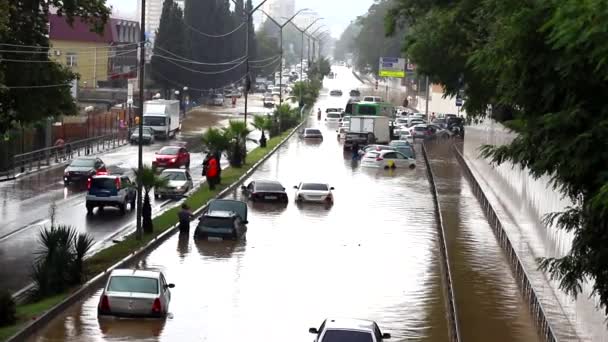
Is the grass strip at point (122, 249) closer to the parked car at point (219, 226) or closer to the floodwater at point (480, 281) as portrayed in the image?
the parked car at point (219, 226)

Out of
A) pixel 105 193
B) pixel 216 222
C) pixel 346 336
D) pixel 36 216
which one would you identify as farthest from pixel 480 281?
pixel 36 216

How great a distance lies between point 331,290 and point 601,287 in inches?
652

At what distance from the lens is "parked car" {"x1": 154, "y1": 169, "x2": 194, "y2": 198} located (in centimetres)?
5325

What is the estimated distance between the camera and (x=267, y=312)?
95.1 ft

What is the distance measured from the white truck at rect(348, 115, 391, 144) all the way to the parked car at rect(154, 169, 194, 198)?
32.1 meters

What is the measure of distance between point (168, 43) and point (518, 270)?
93921 mm

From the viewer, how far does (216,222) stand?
4072 centimetres

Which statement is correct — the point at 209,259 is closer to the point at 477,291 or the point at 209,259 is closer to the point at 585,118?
the point at 477,291

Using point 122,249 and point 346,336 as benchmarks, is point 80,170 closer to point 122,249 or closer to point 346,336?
point 122,249

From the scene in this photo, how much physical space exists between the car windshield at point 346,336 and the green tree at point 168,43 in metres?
103

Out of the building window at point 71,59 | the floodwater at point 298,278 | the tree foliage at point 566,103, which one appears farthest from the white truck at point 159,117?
the tree foliage at point 566,103

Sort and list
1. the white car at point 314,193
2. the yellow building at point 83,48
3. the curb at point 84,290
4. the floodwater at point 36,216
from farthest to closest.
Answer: the yellow building at point 83,48, the white car at point 314,193, the floodwater at point 36,216, the curb at point 84,290

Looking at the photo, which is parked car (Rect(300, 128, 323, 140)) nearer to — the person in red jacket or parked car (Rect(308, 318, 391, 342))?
the person in red jacket

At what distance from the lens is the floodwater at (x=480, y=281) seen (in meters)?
27.6
